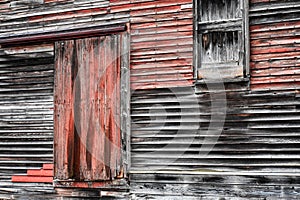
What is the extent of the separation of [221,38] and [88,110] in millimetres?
2623

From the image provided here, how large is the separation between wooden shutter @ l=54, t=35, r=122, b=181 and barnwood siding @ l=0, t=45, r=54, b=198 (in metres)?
0.29

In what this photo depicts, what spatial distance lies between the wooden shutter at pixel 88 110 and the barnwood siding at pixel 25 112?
29cm

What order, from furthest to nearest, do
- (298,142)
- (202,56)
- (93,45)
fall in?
(93,45)
(202,56)
(298,142)

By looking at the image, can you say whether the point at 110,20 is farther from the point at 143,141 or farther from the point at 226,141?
the point at 226,141

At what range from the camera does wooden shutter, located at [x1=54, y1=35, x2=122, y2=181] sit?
9.74m

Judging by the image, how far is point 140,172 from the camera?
31.3 ft

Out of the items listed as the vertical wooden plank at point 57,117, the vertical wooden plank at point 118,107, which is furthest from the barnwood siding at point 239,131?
the vertical wooden plank at point 57,117

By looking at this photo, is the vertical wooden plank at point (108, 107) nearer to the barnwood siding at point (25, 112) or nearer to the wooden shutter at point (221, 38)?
the barnwood siding at point (25, 112)

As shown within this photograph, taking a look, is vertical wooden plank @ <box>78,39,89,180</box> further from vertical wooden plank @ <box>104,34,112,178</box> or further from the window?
the window

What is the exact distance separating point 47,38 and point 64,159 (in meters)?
2.24

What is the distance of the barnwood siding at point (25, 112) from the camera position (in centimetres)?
1044

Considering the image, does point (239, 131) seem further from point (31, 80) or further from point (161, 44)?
point (31, 80)

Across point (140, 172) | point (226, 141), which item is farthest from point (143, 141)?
point (226, 141)

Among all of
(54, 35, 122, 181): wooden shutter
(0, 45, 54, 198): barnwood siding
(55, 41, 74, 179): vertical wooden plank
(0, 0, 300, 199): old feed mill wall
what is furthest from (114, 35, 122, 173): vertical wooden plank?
(0, 45, 54, 198): barnwood siding
